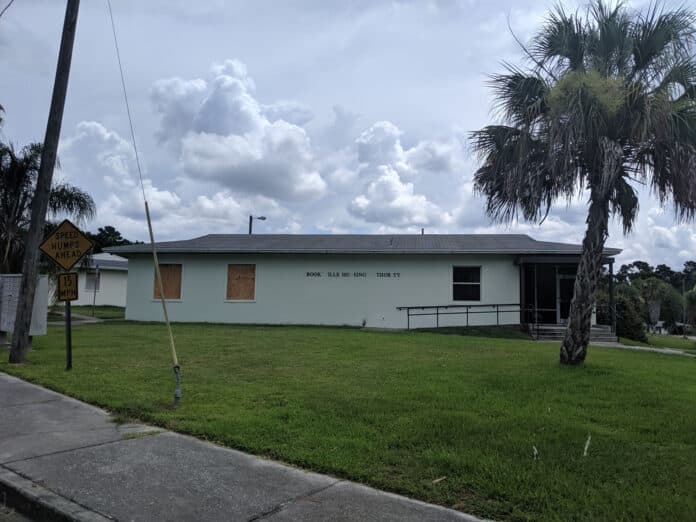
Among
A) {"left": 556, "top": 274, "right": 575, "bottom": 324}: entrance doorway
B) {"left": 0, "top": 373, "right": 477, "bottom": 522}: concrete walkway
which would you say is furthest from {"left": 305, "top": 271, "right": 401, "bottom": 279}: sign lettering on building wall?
{"left": 0, "top": 373, "right": 477, "bottom": 522}: concrete walkway

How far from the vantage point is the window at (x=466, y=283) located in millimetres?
20344

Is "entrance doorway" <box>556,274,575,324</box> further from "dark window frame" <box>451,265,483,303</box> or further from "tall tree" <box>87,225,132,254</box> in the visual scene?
"tall tree" <box>87,225,132,254</box>

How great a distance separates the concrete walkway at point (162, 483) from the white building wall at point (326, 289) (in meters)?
15.3

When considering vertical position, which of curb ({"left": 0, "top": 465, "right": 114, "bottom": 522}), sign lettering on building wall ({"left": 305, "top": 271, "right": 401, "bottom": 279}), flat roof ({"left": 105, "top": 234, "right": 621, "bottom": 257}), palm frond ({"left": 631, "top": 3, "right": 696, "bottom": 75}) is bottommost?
curb ({"left": 0, "top": 465, "right": 114, "bottom": 522})

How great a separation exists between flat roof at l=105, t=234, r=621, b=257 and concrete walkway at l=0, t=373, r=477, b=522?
1525cm

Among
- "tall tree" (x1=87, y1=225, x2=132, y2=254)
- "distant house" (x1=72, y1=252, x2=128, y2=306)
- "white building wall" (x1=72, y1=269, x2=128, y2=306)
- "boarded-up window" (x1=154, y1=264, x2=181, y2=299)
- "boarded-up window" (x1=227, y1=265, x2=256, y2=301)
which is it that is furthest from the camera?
"tall tree" (x1=87, y1=225, x2=132, y2=254)

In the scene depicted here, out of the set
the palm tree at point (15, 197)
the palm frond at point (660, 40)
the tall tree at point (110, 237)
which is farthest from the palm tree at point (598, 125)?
the tall tree at point (110, 237)

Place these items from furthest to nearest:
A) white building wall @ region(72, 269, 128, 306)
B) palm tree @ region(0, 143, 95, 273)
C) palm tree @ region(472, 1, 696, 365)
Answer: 1. white building wall @ region(72, 269, 128, 306)
2. palm tree @ region(0, 143, 95, 273)
3. palm tree @ region(472, 1, 696, 365)

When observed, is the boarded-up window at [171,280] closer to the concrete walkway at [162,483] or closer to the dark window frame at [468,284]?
the dark window frame at [468,284]

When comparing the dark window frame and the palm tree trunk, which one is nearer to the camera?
the palm tree trunk

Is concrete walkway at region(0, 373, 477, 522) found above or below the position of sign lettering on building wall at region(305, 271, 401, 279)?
below

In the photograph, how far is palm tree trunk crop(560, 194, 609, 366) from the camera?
380 inches

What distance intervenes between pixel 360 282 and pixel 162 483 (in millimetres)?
16839

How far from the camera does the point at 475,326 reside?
19.1 meters
